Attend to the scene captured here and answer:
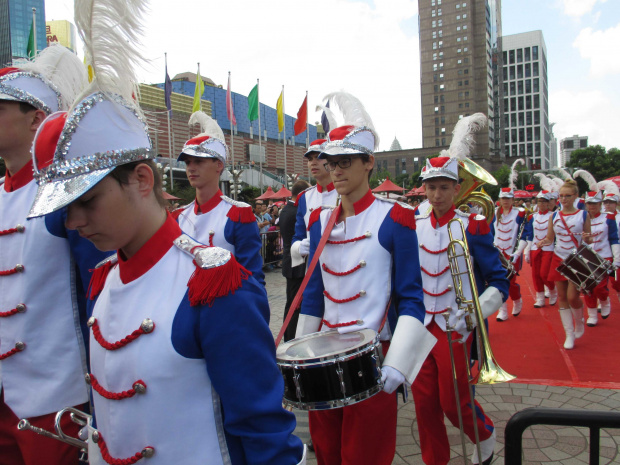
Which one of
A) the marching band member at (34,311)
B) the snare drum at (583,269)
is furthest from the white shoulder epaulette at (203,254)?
the snare drum at (583,269)

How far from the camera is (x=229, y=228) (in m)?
4.29

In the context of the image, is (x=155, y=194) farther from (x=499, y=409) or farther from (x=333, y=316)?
(x=499, y=409)

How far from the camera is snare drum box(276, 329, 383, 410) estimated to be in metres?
2.23

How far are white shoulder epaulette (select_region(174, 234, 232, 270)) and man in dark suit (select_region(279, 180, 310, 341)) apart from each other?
3.70 metres

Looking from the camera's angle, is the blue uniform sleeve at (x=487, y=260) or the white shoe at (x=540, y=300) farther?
the white shoe at (x=540, y=300)

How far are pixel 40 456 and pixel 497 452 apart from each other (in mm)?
3382

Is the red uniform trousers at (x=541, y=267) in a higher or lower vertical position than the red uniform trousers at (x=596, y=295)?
higher

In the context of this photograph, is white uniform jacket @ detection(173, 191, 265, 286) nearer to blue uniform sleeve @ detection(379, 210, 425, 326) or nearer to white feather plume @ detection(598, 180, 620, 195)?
blue uniform sleeve @ detection(379, 210, 425, 326)

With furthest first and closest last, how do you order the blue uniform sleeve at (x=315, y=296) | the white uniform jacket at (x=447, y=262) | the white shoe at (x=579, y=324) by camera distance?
the white shoe at (x=579, y=324) → the white uniform jacket at (x=447, y=262) → the blue uniform sleeve at (x=315, y=296)

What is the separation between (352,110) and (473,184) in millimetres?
1583

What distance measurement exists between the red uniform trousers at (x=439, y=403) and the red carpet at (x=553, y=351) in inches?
88.6

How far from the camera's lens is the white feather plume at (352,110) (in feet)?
11.5

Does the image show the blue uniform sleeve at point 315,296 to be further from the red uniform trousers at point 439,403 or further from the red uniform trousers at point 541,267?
the red uniform trousers at point 541,267

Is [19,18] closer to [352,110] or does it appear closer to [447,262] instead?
[352,110]
